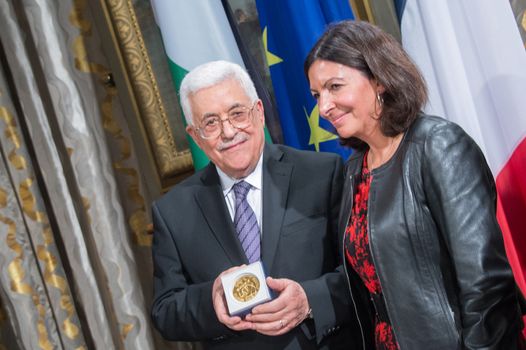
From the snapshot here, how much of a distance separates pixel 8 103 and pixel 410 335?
6.40 feet

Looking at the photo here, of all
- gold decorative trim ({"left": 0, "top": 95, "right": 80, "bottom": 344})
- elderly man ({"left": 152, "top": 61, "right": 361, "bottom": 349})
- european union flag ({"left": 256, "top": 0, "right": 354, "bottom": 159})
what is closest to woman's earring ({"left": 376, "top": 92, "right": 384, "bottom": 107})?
elderly man ({"left": 152, "top": 61, "right": 361, "bottom": 349})

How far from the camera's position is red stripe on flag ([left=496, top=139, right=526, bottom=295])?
90.1 inches

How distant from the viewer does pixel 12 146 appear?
110 inches

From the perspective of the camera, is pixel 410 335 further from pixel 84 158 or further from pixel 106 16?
pixel 106 16

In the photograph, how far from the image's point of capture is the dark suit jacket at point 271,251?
2029 mm

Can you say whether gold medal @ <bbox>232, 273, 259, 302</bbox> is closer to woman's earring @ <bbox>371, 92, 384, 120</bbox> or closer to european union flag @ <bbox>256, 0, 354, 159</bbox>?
woman's earring @ <bbox>371, 92, 384, 120</bbox>

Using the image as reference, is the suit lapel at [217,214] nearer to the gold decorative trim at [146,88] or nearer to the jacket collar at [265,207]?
the jacket collar at [265,207]

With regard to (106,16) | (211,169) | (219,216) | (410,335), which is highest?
(106,16)

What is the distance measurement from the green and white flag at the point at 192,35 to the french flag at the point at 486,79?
2.64 ft

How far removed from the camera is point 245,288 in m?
1.84

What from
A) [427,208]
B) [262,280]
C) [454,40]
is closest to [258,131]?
[262,280]

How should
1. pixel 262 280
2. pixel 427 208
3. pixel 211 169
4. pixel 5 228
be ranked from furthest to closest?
pixel 5 228, pixel 211 169, pixel 262 280, pixel 427 208

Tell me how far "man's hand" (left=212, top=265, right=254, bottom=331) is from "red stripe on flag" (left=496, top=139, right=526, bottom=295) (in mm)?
971

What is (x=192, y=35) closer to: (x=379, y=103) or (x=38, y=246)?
(x=38, y=246)
